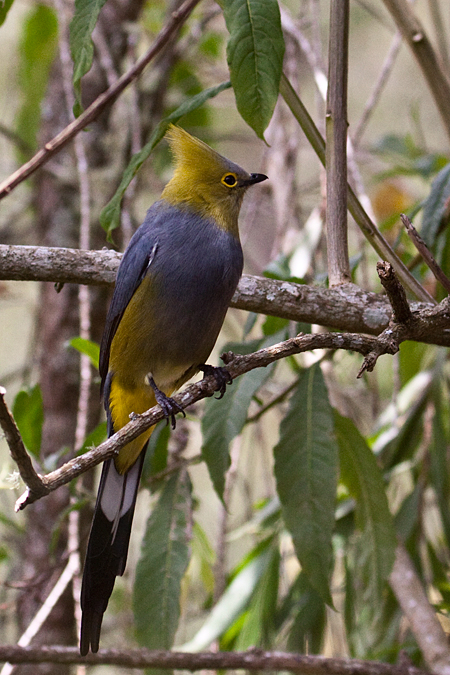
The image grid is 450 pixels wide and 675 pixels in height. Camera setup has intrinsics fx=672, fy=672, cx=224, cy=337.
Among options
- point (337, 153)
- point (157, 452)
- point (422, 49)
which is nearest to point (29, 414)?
point (157, 452)

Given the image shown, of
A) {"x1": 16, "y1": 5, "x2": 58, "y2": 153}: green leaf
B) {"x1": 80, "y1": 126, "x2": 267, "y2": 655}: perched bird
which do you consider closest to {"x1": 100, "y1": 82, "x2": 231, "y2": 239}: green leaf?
{"x1": 80, "y1": 126, "x2": 267, "y2": 655}: perched bird

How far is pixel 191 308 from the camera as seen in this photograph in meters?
2.12

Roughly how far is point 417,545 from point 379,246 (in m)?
1.71

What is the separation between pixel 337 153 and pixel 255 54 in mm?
371

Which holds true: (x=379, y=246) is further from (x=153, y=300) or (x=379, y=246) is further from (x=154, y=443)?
(x=154, y=443)

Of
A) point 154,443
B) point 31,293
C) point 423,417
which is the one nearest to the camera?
point 154,443

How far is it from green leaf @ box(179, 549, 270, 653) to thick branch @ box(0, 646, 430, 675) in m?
0.60

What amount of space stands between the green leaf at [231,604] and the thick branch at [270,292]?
151 centimetres

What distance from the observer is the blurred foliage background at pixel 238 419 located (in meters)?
2.46

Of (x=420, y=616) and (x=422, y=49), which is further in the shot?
(x=420, y=616)

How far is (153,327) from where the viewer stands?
7.11ft

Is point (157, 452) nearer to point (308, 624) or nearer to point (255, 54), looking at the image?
point (308, 624)

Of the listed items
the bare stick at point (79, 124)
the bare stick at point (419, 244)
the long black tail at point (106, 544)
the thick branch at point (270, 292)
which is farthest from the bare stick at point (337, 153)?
the long black tail at point (106, 544)

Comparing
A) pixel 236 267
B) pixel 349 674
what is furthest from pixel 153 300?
pixel 349 674
